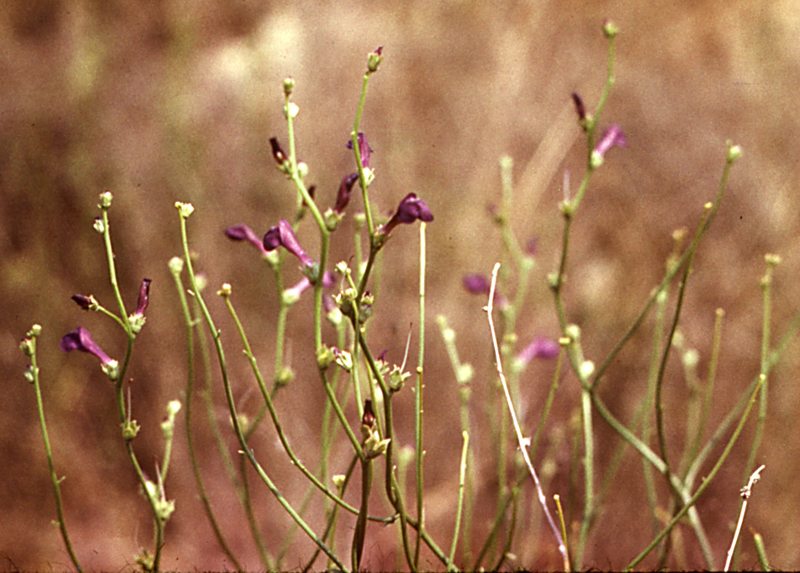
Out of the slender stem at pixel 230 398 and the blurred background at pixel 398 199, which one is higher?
the blurred background at pixel 398 199

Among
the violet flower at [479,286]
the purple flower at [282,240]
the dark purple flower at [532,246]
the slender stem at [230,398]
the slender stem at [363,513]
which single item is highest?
the dark purple flower at [532,246]

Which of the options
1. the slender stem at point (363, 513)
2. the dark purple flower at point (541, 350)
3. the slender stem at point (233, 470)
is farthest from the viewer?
the dark purple flower at point (541, 350)

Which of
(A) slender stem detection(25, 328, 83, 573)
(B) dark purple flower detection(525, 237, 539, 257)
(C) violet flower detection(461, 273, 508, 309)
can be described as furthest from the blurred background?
(A) slender stem detection(25, 328, 83, 573)

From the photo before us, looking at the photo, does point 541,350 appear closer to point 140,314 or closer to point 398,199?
point 398,199

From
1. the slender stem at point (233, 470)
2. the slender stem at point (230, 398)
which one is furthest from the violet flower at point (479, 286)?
the slender stem at point (230, 398)

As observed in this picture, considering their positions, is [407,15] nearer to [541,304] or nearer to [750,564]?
[541,304]

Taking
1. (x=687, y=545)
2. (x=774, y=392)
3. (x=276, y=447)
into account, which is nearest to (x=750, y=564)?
(x=687, y=545)

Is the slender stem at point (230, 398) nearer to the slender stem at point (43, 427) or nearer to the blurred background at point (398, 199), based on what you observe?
the slender stem at point (43, 427)

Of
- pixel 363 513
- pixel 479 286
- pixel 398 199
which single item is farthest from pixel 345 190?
pixel 398 199

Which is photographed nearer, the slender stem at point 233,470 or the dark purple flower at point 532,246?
the slender stem at point 233,470

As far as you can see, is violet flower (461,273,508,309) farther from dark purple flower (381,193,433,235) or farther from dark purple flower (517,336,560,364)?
dark purple flower (381,193,433,235)
